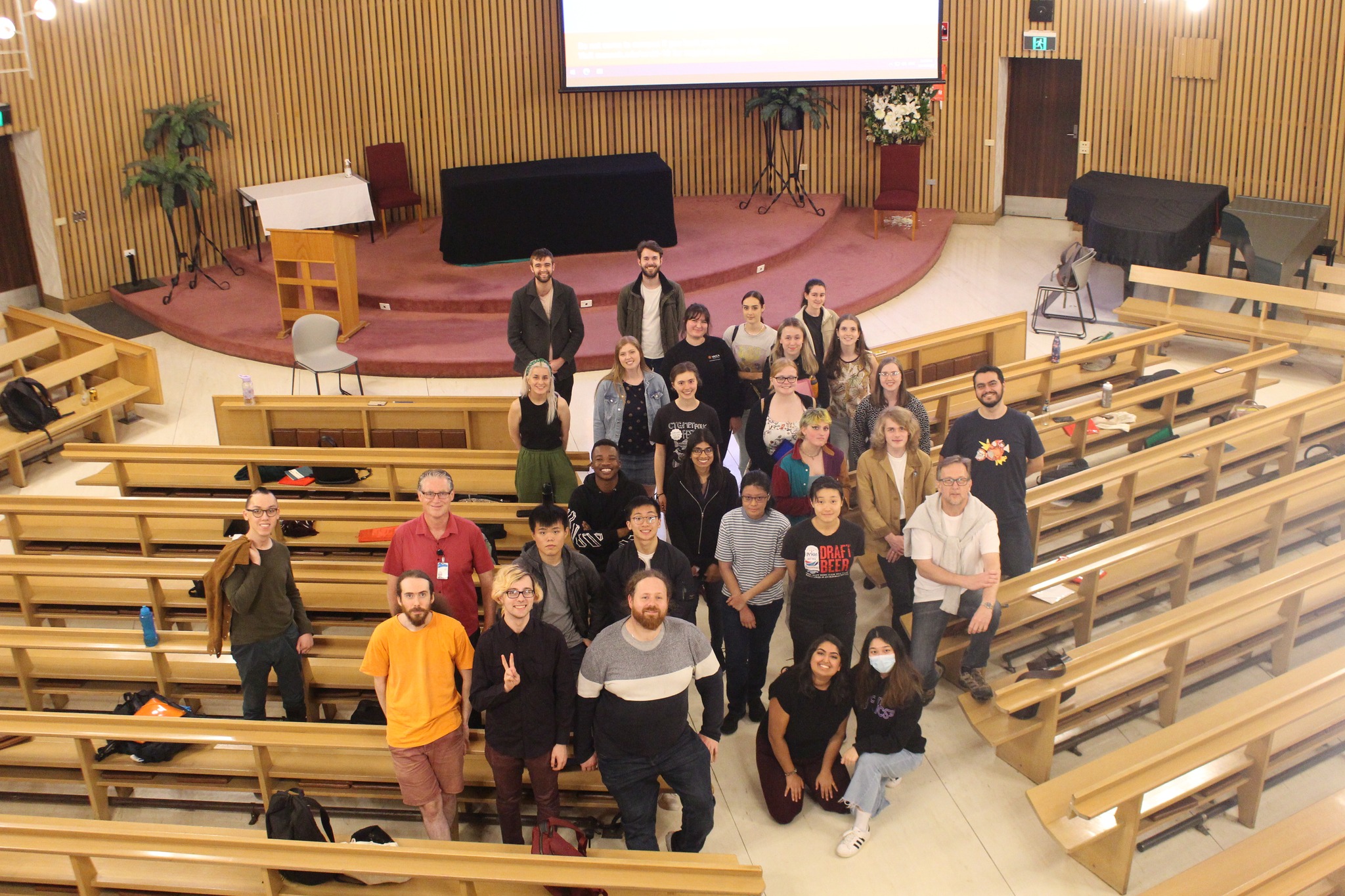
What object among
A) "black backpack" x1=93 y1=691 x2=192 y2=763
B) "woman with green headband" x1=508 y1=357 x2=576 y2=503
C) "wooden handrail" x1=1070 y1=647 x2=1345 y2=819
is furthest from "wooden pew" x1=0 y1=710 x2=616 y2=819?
"wooden handrail" x1=1070 y1=647 x2=1345 y2=819

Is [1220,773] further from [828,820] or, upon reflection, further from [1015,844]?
[828,820]

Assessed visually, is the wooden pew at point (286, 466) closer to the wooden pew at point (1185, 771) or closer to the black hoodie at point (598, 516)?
the black hoodie at point (598, 516)

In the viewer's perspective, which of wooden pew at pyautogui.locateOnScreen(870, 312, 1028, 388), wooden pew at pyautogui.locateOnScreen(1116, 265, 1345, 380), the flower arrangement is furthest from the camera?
the flower arrangement

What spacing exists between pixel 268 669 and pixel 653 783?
1782 mm

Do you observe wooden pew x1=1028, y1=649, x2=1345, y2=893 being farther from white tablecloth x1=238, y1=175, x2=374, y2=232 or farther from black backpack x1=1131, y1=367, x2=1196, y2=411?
white tablecloth x1=238, y1=175, x2=374, y2=232

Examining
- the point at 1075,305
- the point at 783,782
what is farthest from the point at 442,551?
the point at 1075,305

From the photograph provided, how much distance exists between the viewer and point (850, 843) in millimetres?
4941

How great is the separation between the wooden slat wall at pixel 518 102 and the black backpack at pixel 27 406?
3119 mm

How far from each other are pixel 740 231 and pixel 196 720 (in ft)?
27.7

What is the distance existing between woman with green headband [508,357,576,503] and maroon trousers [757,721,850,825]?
1.67m

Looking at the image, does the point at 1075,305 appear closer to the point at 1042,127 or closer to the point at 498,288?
the point at 1042,127

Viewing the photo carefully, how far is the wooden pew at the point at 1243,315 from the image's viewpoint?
9.58m

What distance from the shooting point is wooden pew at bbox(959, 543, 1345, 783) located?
5207 millimetres

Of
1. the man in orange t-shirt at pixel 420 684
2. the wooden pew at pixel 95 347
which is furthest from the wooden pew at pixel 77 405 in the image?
the man in orange t-shirt at pixel 420 684
